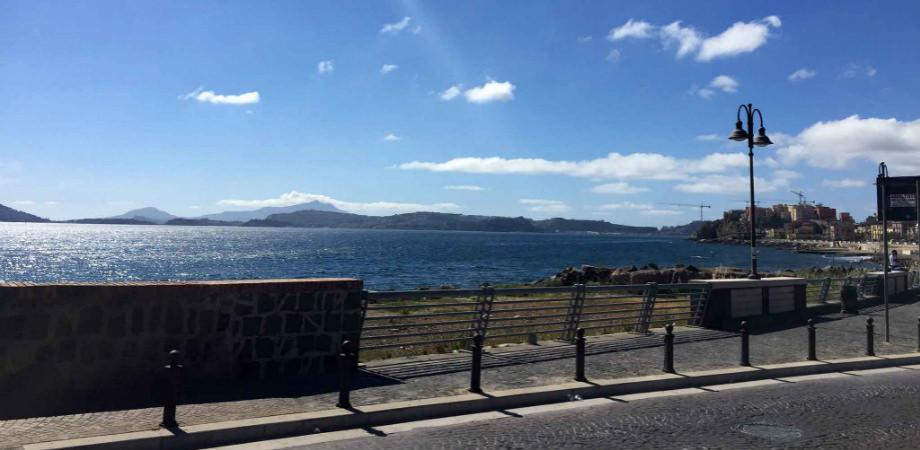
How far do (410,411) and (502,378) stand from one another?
7.44 ft

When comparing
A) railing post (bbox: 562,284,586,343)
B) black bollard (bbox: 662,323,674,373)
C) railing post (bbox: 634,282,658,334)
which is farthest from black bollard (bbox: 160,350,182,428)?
railing post (bbox: 634,282,658,334)

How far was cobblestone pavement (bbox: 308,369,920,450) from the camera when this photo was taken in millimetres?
7145

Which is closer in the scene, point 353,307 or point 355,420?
point 355,420

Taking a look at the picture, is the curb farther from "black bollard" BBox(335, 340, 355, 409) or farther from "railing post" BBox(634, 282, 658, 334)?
"railing post" BBox(634, 282, 658, 334)

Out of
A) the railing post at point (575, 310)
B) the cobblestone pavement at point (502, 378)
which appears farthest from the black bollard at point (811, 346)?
the railing post at point (575, 310)

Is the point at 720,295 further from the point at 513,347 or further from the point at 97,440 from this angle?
the point at 97,440

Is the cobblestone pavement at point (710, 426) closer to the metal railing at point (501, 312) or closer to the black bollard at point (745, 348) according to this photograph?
the black bollard at point (745, 348)

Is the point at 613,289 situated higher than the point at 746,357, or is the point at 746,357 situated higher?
the point at 613,289

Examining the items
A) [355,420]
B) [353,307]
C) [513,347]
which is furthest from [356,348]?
[513,347]

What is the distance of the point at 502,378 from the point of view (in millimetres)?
10062

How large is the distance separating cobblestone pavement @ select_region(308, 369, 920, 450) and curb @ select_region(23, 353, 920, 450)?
1.73 feet

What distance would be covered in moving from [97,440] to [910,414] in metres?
9.25

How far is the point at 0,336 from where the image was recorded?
7711mm

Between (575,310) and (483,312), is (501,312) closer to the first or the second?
(483,312)
